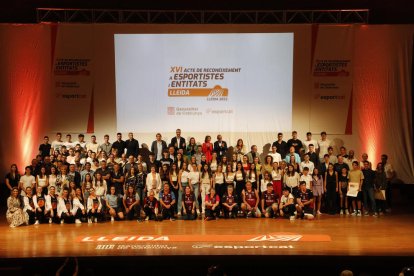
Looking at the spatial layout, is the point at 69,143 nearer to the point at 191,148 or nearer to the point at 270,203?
the point at 191,148

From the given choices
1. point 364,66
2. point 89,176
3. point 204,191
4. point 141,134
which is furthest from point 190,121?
point 364,66

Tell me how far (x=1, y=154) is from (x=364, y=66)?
9898mm

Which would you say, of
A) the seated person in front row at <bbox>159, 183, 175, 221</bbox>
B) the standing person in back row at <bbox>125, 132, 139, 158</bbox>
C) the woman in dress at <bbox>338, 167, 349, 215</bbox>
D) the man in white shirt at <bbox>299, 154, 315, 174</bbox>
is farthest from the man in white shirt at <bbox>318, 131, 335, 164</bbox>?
the standing person in back row at <bbox>125, 132, 139, 158</bbox>

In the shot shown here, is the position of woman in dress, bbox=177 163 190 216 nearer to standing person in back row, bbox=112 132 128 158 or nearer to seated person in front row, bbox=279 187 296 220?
standing person in back row, bbox=112 132 128 158

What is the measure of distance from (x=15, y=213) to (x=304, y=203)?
613cm

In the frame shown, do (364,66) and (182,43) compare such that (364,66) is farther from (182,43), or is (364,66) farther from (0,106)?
(0,106)

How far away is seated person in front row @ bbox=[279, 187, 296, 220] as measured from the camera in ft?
36.6

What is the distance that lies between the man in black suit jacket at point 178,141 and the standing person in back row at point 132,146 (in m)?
0.93

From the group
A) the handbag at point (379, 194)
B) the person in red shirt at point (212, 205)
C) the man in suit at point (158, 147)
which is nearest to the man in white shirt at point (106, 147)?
the man in suit at point (158, 147)

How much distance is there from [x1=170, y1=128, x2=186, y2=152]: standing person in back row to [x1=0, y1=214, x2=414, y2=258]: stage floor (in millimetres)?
2294

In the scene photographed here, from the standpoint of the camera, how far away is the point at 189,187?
11.3 metres

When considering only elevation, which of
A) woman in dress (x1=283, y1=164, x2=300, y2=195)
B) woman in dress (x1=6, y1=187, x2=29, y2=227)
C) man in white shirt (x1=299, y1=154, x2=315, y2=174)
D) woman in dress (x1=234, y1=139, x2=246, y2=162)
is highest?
woman in dress (x1=234, y1=139, x2=246, y2=162)
